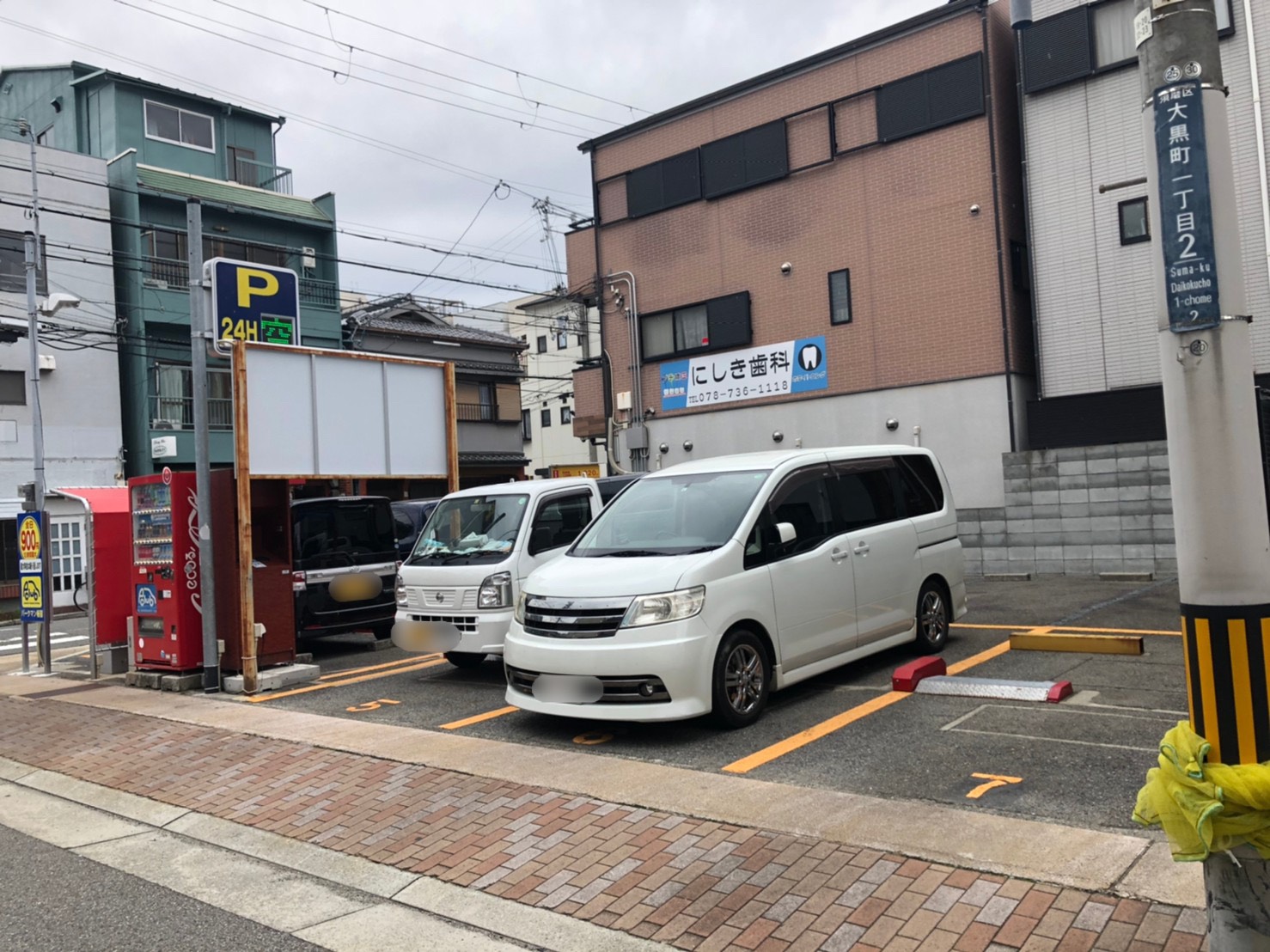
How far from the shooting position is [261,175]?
3162 cm

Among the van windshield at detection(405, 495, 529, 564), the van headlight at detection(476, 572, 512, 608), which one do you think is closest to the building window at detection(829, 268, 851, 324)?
the van windshield at detection(405, 495, 529, 564)

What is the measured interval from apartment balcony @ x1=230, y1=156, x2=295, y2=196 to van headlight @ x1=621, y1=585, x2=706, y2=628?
93.6 ft

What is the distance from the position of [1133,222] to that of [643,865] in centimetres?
1409

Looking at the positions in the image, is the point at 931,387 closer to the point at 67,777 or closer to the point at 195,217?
the point at 195,217

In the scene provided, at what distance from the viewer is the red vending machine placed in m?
9.73

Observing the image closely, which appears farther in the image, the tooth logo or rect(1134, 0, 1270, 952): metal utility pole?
the tooth logo

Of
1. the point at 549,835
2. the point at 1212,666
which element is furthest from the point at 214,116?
the point at 1212,666

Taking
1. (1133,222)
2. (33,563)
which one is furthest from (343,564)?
(1133,222)

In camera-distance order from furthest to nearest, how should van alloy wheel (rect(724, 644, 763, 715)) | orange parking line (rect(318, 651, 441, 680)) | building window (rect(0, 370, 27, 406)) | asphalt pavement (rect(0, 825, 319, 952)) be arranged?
building window (rect(0, 370, 27, 406)) → orange parking line (rect(318, 651, 441, 680)) → van alloy wheel (rect(724, 644, 763, 715)) → asphalt pavement (rect(0, 825, 319, 952))

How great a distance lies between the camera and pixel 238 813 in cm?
586

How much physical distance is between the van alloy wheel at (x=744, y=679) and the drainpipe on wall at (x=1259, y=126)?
11.4 meters

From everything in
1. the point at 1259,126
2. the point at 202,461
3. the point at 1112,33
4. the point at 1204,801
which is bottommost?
the point at 1204,801

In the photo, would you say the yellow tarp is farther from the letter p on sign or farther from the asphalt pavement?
the letter p on sign

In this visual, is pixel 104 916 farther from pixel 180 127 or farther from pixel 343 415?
pixel 180 127
